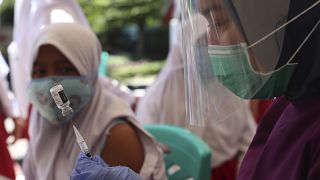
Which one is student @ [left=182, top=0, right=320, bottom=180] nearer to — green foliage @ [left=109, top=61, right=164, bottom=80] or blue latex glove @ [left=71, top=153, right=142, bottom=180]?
blue latex glove @ [left=71, top=153, right=142, bottom=180]

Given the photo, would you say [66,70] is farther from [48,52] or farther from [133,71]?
[133,71]

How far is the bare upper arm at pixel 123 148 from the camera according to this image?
1560 millimetres

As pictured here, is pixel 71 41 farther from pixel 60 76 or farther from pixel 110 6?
pixel 110 6

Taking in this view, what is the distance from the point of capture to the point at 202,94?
44.1 inches

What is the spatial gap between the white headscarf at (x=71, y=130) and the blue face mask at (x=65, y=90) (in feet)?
0.17

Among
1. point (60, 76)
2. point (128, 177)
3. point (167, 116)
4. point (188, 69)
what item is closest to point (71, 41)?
point (60, 76)

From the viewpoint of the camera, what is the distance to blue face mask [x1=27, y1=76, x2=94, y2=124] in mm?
1517

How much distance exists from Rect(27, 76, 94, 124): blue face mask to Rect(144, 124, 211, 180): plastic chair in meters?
0.40

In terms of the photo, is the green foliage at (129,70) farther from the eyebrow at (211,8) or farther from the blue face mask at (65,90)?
the eyebrow at (211,8)

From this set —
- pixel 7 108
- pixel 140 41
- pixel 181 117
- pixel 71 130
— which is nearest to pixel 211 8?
pixel 71 130

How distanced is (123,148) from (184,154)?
11.7 inches

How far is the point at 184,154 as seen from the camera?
1.78m

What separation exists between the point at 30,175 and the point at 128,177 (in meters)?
0.68

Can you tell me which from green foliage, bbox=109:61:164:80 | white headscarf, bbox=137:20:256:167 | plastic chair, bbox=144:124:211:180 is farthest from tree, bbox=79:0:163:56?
plastic chair, bbox=144:124:211:180
